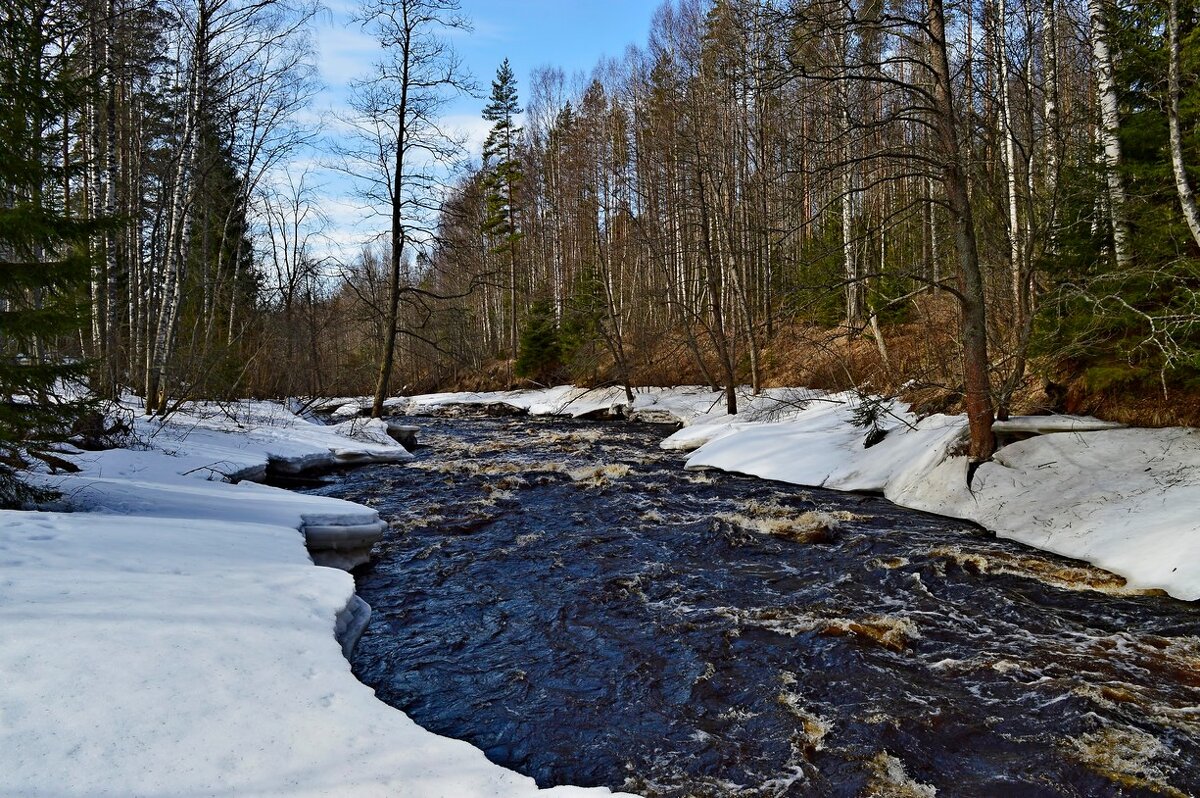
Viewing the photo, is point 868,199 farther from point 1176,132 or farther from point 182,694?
point 182,694

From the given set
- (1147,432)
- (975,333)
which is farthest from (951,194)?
(1147,432)

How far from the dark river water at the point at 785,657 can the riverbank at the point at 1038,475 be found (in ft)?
1.31

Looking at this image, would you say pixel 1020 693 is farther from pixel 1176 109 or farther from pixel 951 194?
pixel 951 194

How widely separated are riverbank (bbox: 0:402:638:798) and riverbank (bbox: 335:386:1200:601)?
6087mm

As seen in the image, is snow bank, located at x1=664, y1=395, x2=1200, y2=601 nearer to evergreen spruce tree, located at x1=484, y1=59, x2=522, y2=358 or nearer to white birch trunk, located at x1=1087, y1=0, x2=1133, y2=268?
white birch trunk, located at x1=1087, y1=0, x2=1133, y2=268

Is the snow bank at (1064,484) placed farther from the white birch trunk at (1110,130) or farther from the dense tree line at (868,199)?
the white birch trunk at (1110,130)

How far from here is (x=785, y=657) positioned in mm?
4668

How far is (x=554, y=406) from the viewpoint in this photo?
920 inches

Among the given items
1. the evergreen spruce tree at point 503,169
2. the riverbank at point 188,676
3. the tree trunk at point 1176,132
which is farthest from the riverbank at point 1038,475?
the evergreen spruce tree at point 503,169

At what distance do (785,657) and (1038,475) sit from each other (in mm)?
4986

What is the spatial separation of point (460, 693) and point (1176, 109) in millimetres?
8213

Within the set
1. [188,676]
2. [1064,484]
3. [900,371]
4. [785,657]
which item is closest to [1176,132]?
[1064,484]

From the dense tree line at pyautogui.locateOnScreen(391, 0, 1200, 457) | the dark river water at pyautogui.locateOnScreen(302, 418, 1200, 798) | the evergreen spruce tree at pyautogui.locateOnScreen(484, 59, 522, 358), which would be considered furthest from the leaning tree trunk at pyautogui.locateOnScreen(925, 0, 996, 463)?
the evergreen spruce tree at pyautogui.locateOnScreen(484, 59, 522, 358)

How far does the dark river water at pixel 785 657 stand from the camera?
3451 millimetres
